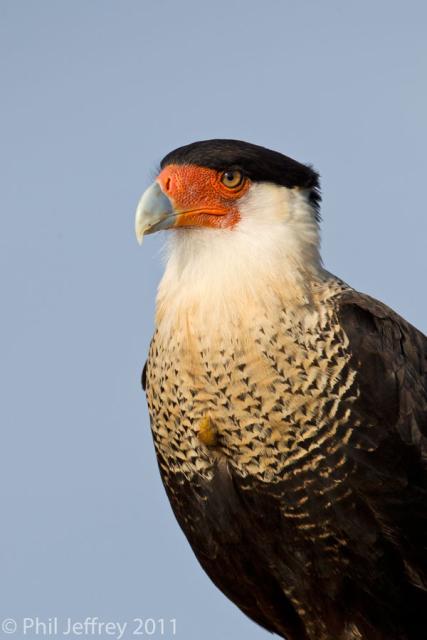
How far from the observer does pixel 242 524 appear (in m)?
5.48

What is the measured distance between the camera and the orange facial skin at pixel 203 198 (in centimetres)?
548

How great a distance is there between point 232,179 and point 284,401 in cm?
111

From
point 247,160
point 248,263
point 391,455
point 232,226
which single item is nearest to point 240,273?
point 248,263

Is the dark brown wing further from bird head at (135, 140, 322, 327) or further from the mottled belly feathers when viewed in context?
bird head at (135, 140, 322, 327)

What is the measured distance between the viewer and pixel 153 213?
17.7 feet

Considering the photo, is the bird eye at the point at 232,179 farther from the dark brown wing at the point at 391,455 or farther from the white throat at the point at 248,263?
the dark brown wing at the point at 391,455

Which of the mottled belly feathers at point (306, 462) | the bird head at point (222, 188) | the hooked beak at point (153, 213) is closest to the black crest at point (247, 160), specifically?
the bird head at point (222, 188)

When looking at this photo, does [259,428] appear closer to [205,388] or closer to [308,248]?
[205,388]

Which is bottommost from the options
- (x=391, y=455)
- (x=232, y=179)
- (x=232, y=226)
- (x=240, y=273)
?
(x=391, y=455)

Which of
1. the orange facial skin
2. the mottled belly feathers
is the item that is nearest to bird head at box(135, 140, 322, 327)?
the orange facial skin

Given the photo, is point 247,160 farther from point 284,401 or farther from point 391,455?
point 391,455

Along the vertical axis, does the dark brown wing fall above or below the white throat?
below

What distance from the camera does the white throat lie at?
215 inches

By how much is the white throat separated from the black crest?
0.20 ft
